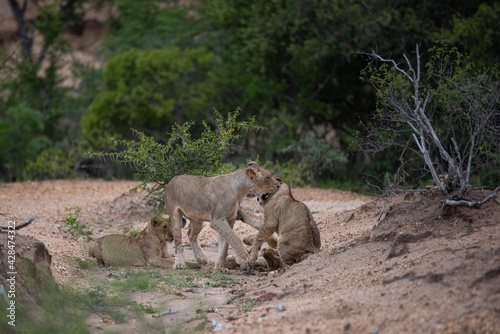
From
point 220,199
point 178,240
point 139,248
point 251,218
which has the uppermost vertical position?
point 220,199

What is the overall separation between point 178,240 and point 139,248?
62cm

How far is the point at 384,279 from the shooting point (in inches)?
212

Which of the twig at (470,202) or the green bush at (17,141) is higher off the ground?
the twig at (470,202)

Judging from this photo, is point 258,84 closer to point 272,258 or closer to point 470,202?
point 272,258

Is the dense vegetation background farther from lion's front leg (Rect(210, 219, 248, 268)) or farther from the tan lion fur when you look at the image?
A: lion's front leg (Rect(210, 219, 248, 268))

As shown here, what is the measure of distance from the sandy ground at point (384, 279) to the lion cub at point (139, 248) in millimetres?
477

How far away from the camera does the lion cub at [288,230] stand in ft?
24.5

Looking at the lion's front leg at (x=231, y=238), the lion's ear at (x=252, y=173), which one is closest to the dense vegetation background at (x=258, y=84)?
the lion's ear at (x=252, y=173)

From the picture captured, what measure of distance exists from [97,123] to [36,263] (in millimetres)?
15459

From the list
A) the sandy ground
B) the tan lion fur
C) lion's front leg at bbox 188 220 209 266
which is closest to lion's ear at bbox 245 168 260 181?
the tan lion fur

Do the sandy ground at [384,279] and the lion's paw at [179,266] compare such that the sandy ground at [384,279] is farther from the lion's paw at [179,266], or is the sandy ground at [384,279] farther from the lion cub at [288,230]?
the lion's paw at [179,266]

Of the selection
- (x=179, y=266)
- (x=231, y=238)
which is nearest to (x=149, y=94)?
(x=179, y=266)

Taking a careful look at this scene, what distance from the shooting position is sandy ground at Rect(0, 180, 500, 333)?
442cm

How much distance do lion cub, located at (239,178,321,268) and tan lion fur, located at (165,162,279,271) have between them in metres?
0.25
